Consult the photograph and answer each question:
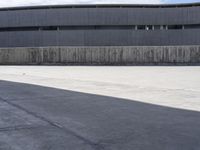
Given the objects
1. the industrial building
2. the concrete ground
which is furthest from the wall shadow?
the industrial building

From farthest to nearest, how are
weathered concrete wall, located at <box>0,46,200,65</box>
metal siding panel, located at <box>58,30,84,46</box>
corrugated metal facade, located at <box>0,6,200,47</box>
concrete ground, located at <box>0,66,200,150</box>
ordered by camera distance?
1. metal siding panel, located at <box>58,30,84,46</box>
2. corrugated metal facade, located at <box>0,6,200,47</box>
3. weathered concrete wall, located at <box>0,46,200,65</box>
4. concrete ground, located at <box>0,66,200,150</box>

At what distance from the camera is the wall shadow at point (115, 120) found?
7371 millimetres

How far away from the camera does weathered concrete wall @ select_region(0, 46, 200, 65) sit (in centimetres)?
3344

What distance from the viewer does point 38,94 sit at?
14.9 m

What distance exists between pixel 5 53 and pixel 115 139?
2976cm

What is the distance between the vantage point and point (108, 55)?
34188mm

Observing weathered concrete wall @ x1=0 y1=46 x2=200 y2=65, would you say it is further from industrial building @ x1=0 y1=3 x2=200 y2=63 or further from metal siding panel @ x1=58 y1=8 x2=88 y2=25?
metal siding panel @ x1=58 y1=8 x2=88 y2=25

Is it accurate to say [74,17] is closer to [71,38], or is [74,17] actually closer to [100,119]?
[71,38]

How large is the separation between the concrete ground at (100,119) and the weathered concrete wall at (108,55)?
1758 cm

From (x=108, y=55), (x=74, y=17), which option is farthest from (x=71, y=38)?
(x=108, y=55)

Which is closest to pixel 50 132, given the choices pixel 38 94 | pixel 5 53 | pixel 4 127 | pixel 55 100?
pixel 4 127

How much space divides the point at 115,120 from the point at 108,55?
81.5 feet

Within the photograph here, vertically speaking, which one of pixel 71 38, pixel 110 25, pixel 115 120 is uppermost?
pixel 110 25

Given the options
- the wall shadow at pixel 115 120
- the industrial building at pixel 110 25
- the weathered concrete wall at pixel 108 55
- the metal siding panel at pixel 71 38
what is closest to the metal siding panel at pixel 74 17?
the industrial building at pixel 110 25
